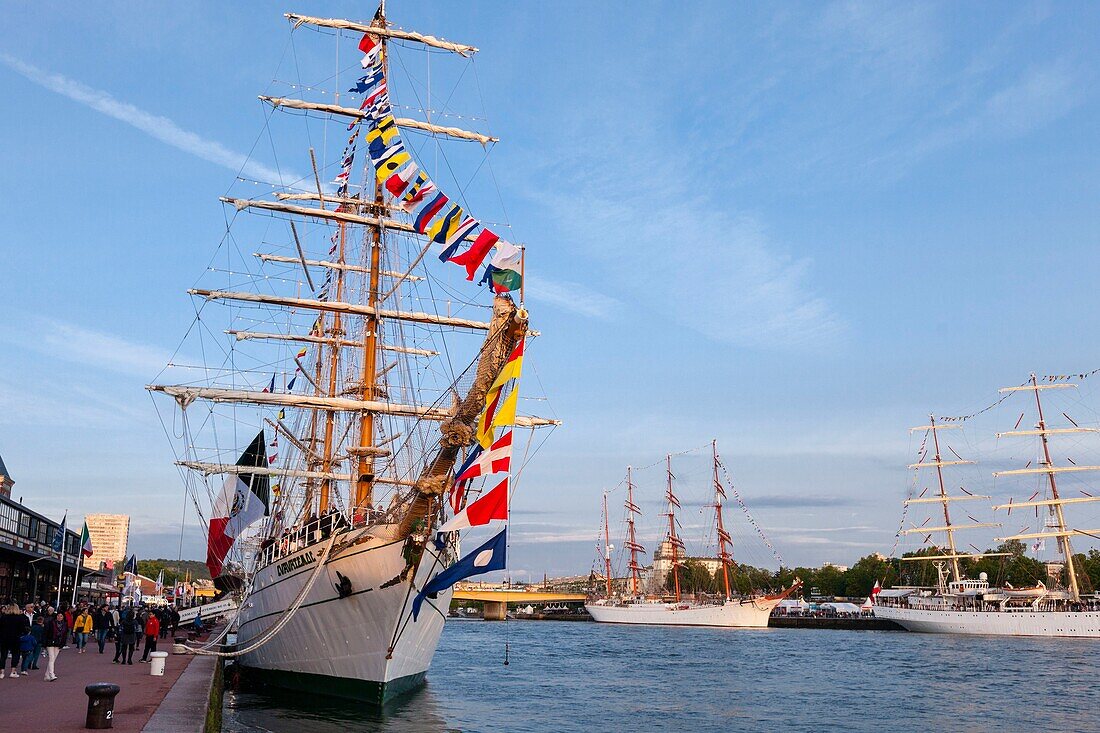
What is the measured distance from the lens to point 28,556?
4788 cm

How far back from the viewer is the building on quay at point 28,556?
4622 cm

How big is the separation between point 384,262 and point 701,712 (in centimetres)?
2182

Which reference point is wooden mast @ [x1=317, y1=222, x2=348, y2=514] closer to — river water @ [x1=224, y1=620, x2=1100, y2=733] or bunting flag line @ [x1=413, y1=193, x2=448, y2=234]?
river water @ [x1=224, y1=620, x2=1100, y2=733]

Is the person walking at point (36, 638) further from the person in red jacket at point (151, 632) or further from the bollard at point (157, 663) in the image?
the person in red jacket at point (151, 632)

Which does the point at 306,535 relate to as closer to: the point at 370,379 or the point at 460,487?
the point at 370,379

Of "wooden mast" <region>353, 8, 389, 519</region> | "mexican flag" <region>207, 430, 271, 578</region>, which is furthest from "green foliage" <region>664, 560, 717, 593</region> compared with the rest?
"wooden mast" <region>353, 8, 389, 519</region>

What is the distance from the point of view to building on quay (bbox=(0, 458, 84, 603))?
152 ft

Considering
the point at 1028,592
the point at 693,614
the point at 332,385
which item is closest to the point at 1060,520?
the point at 1028,592

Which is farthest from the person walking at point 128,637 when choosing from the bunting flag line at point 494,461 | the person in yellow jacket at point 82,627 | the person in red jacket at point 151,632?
the bunting flag line at point 494,461

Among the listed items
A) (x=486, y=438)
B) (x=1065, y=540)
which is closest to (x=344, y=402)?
(x=486, y=438)

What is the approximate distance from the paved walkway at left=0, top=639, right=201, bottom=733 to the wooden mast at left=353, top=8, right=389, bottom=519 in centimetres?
714

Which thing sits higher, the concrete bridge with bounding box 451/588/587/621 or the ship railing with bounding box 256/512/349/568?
the ship railing with bounding box 256/512/349/568

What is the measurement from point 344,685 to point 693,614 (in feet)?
311

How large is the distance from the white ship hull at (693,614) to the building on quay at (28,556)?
73.3 metres
